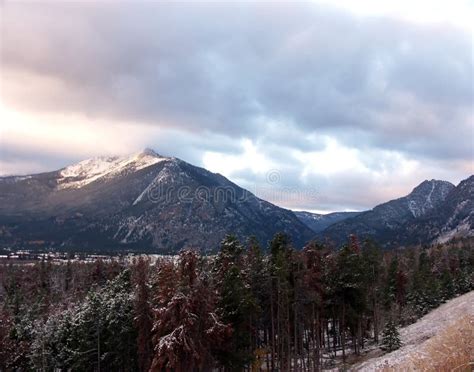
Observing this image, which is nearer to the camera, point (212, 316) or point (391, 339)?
point (212, 316)

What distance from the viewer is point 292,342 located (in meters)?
54.2

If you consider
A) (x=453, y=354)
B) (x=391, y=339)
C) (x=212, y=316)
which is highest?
(x=453, y=354)

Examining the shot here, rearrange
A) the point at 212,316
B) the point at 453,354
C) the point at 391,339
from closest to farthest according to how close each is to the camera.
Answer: the point at 453,354 < the point at 212,316 < the point at 391,339

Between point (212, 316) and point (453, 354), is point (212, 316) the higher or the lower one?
the lower one

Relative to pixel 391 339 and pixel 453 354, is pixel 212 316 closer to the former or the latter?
pixel 391 339

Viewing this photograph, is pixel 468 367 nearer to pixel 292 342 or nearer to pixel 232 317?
pixel 232 317

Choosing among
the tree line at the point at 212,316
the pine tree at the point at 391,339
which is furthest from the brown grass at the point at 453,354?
the pine tree at the point at 391,339

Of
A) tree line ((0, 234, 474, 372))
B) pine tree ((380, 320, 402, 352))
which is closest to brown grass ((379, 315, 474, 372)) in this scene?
tree line ((0, 234, 474, 372))

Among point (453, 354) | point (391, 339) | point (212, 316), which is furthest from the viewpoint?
point (391, 339)

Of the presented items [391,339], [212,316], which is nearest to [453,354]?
[212,316]

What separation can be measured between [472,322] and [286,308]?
3438 cm

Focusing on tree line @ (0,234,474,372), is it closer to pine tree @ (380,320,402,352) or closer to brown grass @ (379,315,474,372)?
pine tree @ (380,320,402,352)

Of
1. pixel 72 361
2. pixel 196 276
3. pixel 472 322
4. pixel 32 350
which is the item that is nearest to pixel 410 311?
pixel 196 276

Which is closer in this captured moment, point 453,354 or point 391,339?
point 453,354
